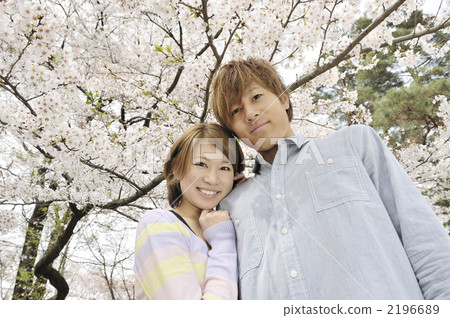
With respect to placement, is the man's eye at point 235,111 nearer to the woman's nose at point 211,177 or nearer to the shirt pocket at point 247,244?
the woman's nose at point 211,177

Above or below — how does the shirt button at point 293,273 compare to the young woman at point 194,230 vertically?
below

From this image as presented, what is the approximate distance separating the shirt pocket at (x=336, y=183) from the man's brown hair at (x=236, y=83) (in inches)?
21.2

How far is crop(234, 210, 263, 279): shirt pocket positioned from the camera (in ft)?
3.69

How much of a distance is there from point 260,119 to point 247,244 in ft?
1.90

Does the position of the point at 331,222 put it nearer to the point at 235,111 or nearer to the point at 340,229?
the point at 340,229

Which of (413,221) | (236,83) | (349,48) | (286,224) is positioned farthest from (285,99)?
(349,48)

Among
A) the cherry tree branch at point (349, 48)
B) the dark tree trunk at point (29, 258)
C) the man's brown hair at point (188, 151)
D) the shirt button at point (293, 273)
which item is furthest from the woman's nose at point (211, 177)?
the dark tree trunk at point (29, 258)

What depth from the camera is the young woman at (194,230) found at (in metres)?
1.02

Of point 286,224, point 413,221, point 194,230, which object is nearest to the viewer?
point 413,221

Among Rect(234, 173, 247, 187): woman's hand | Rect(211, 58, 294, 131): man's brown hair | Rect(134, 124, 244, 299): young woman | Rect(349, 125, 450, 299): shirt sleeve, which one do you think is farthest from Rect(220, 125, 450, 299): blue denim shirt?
Rect(211, 58, 294, 131): man's brown hair

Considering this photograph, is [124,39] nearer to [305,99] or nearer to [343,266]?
[305,99]

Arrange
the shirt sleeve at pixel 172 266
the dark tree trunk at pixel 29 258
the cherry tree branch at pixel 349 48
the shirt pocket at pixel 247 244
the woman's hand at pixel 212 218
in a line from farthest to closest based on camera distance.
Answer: the dark tree trunk at pixel 29 258 < the cherry tree branch at pixel 349 48 < the woman's hand at pixel 212 218 < the shirt pocket at pixel 247 244 < the shirt sleeve at pixel 172 266

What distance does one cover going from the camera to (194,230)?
132cm
